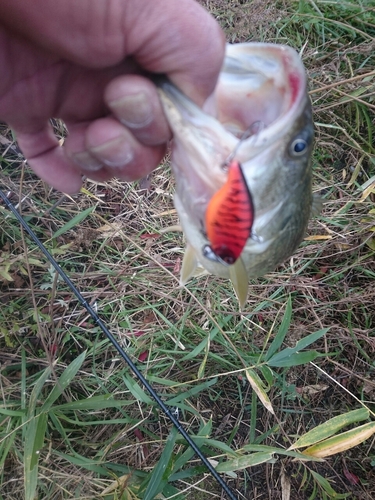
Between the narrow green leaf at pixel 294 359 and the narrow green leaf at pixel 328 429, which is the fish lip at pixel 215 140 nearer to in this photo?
the narrow green leaf at pixel 294 359

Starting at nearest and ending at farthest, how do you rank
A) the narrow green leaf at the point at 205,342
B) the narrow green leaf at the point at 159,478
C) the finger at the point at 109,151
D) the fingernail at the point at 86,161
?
the finger at the point at 109,151
the fingernail at the point at 86,161
the narrow green leaf at the point at 159,478
the narrow green leaf at the point at 205,342

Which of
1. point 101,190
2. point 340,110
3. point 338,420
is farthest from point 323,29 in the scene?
point 338,420

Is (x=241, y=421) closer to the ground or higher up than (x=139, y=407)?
closer to the ground

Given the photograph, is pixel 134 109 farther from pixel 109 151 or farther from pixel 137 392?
pixel 137 392

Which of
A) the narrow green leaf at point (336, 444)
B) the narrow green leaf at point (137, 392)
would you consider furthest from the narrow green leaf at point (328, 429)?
the narrow green leaf at point (137, 392)

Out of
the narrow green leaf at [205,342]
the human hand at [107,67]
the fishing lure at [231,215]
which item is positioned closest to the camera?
the fishing lure at [231,215]

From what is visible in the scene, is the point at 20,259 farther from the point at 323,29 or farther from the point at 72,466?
the point at 323,29
